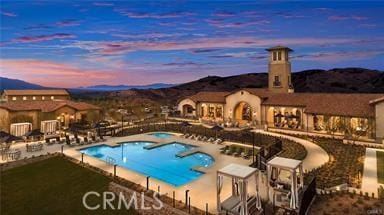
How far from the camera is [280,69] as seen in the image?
131 ft

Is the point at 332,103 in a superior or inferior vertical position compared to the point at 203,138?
superior

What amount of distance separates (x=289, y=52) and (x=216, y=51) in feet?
105

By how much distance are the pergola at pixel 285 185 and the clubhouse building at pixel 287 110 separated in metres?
15.8

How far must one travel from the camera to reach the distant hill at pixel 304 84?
84875 mm

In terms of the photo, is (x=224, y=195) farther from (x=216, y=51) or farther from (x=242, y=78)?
(x=242, y=78)

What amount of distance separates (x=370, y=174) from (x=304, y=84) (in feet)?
297

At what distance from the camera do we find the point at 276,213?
11.4 meters

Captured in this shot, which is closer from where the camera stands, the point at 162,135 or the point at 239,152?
the point at 239,152

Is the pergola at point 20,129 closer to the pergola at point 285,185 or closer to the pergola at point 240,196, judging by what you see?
the pergola at point 240,196

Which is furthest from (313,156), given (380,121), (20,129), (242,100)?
(20,129)

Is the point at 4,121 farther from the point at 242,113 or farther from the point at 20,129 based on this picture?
the point at 242,113

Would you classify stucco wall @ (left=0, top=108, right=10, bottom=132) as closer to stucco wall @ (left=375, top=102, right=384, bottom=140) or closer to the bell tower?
the bell tower

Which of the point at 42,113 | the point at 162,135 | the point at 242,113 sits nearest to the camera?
the point at 162,135

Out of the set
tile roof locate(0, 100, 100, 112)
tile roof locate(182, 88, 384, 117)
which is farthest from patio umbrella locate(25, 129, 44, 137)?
tile roof locate(182, 88, 384, 117)
